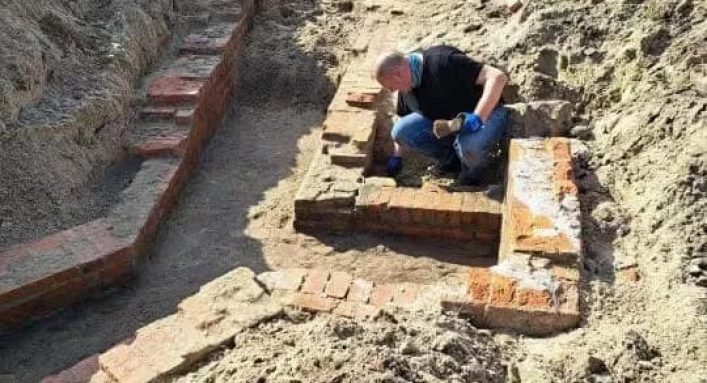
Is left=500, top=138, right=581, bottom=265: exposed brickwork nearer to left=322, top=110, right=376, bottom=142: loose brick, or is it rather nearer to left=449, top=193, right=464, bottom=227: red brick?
left=449, top=193, right=464, bottom=227: red brick

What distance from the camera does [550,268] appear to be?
3254 millimetres

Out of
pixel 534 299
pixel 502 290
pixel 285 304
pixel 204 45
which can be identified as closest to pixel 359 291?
pixel 285 304

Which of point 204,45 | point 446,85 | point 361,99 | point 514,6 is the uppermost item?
point 514,6

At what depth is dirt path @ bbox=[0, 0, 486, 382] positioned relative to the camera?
3.67 meters

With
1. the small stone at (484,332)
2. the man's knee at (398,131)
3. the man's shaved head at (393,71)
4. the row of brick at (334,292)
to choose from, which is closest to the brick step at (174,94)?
the man's knee at (398,131)

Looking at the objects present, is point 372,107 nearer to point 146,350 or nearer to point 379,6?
point 379,6

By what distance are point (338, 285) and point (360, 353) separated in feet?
2.29

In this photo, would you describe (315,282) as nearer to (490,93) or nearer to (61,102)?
(490,93)

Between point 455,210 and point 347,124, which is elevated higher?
point 347,124

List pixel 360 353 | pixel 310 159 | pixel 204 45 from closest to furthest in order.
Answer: pixel 360 353, pixel 310 159, pixel 204 45

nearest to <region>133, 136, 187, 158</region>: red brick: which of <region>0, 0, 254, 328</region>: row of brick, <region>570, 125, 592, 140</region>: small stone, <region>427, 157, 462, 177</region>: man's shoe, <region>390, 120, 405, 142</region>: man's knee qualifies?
<region>0, 0, 254, 328</region>: row of brick

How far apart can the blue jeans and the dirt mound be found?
1.54 metres

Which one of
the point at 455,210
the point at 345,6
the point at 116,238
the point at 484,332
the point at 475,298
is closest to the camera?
the point at 484,332

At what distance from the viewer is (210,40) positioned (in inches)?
227
